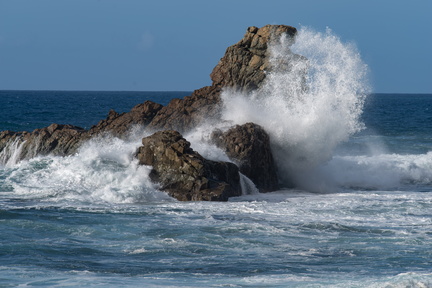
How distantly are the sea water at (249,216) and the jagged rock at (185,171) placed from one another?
0.92 feet

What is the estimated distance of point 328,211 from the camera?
49.2 ft

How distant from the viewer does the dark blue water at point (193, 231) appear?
9.95 meters

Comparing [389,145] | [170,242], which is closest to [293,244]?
[170,242]

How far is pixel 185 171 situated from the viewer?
1611cm

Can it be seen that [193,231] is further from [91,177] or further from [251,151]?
[251,151]

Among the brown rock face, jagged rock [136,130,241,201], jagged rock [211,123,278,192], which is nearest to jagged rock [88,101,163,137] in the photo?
the brown rock face

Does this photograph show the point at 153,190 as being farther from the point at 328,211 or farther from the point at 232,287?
the point at 232,287

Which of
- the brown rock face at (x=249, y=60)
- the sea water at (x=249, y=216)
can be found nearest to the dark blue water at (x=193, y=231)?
the sea water at (x=249, y=216)

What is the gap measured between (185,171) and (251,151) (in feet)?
7.95

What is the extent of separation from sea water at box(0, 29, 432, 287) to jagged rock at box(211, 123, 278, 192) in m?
0.36

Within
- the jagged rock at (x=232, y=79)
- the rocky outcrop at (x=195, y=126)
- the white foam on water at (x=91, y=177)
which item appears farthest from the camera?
the jagged rock at (x=232, y=79)

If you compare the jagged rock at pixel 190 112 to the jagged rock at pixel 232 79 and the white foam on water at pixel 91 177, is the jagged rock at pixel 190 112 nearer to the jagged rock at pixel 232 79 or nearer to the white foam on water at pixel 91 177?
the jagged rock at pixel 232 79

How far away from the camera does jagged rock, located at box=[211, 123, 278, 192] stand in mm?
17844

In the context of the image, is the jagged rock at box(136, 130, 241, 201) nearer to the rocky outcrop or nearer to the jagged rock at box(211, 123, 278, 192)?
the rocky outcrop
